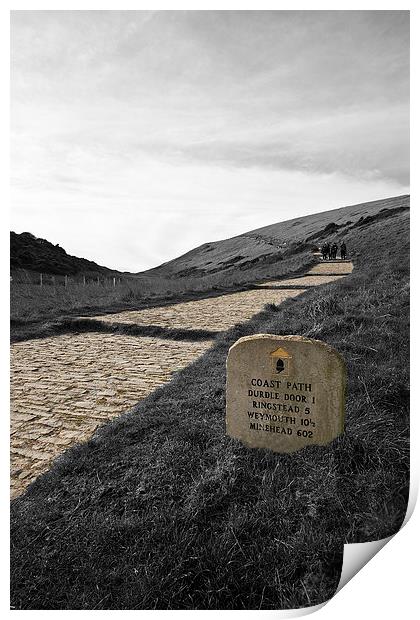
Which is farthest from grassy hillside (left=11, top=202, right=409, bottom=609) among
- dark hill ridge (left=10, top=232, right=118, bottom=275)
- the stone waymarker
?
dark hill ridge (left=10, top=232, right=118, bottom=275)

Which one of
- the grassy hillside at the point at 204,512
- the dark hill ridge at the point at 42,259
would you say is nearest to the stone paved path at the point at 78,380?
the grassy hillside at the point at 204,512

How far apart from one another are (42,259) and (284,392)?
4373 centimetres

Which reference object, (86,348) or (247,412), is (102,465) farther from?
(86,348)

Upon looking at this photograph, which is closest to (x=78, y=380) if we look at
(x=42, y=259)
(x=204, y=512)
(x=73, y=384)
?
(x=73, y=384)

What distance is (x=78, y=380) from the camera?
571cm

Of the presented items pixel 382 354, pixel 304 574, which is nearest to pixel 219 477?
pixel 304 574

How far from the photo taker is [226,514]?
2.54m

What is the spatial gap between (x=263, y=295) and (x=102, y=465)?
11.4 metres

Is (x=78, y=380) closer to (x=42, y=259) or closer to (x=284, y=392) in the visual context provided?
(x=284, y=392)

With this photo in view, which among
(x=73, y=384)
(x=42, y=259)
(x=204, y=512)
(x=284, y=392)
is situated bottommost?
(x=204, y=512)

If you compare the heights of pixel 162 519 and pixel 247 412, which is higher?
pixel 247 412

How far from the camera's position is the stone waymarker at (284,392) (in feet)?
9.80

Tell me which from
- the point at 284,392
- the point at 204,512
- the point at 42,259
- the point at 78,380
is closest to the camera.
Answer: the point at 204,512

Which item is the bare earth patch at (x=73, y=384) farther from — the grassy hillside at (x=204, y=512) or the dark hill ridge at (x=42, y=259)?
the dark hill ridge at (x=42, y=259)
